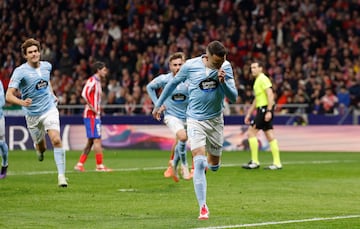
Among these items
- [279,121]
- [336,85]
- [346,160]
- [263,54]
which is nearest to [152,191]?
[346,160]

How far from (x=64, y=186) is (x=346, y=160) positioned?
10189mm

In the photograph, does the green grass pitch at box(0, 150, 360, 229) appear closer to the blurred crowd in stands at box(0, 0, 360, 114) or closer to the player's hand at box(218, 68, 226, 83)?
the player's hand at box(218, 68, 226, 83)

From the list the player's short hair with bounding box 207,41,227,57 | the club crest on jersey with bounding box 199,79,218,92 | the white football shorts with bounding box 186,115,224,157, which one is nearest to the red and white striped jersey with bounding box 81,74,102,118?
the white football shorts with bounding box 186,115,224,157

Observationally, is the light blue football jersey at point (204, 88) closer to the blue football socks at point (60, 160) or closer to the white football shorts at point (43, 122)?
the blue football socks at point (60, 160)

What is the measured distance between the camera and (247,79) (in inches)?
1339

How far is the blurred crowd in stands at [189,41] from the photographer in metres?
32.7

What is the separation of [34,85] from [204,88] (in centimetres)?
519

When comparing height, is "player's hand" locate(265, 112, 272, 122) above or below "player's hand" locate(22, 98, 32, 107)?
below

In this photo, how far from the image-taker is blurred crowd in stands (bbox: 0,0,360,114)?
1288 inches

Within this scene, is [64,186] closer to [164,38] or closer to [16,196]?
[16,196]

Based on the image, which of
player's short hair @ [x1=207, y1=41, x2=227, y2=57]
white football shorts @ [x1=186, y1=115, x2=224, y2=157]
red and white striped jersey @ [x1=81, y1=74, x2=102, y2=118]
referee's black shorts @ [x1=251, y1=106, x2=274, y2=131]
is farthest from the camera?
red and white striped jersey @ [x1=81, y1=74, x2=102, y2=118]

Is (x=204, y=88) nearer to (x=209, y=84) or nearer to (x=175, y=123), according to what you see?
(x=209, y=84)

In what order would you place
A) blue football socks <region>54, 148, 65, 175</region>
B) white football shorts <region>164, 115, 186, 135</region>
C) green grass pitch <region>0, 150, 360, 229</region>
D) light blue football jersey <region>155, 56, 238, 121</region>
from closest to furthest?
green grass pitch <region>0, 150, 360, 229</region>, light blue football jersey <region>155, 56, 238, 121</region>, blue football socks <region>54, 148, 65, 175</region>, white football shorts <region>164, 115, 186, 135</region>

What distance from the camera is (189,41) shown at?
120 feet
